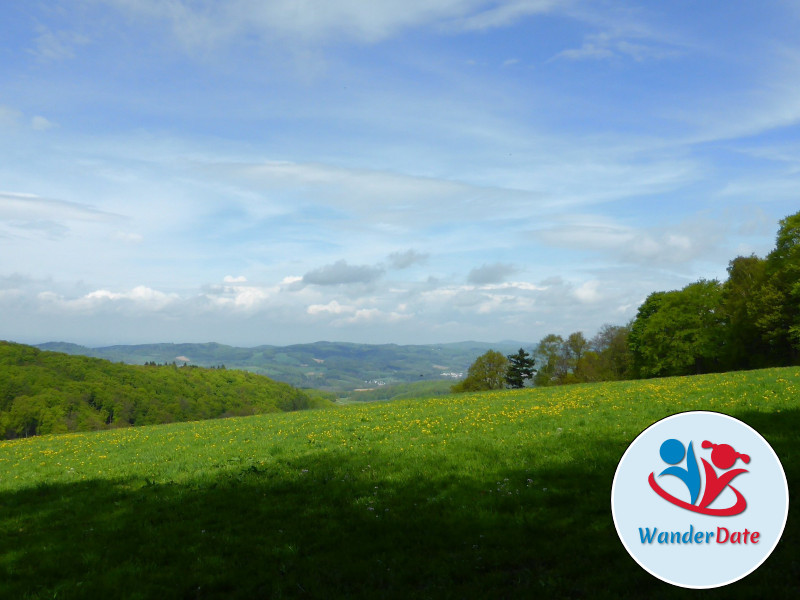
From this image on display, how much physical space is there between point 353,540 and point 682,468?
5.93 meters

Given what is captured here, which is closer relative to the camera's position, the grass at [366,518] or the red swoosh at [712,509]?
the red swoosh at [712,509]

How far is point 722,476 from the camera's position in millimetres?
6746

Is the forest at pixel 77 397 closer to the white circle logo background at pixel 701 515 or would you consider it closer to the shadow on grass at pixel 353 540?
the shadow on grass at pixel 353 540

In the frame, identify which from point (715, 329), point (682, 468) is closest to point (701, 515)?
point (682, 468)

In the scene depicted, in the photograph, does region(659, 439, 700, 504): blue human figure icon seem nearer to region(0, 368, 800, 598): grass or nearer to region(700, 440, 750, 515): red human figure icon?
region(700, 440, 750, 515): red human figure icon

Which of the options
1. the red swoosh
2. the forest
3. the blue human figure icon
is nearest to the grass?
the red swoosh

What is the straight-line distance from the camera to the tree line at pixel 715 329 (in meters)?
55.1

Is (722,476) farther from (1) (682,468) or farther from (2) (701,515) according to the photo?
(2) (701,515)

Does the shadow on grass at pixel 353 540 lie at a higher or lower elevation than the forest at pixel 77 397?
higher

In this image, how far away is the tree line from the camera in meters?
55.1

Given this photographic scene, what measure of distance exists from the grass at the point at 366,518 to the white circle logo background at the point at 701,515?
0.38 metres

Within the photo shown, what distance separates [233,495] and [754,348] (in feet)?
238

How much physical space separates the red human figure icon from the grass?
41.6 inches

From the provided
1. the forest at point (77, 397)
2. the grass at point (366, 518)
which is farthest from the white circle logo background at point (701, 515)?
the forest at point (77, 397)
